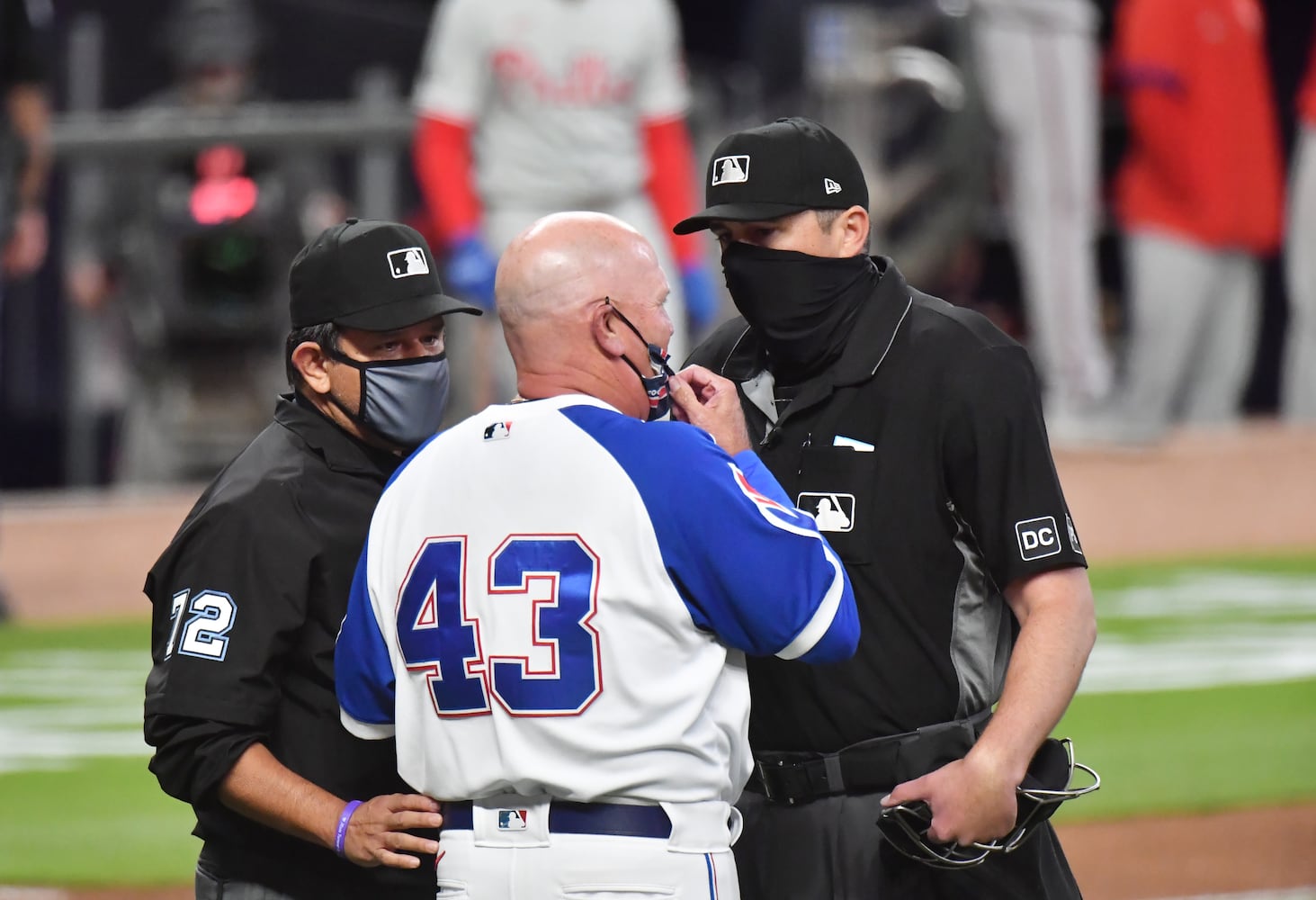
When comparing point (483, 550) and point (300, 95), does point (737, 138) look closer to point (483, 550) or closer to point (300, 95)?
point (483, 550)

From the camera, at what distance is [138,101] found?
12.6 m

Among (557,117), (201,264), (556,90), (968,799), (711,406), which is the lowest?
(201,264)

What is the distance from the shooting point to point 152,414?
10789 millimetres

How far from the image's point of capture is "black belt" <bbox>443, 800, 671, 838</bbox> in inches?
110

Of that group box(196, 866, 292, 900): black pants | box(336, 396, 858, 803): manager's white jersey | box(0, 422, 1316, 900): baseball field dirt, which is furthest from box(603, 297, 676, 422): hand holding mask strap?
box(0, 422, 1316, 900): baseball field dirt

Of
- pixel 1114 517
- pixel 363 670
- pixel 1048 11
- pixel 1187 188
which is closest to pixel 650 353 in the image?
pixel 363 670

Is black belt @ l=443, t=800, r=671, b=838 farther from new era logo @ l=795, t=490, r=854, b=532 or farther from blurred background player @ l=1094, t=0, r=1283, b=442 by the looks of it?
blurred background player @ l=1094, t=0, r=1283, b=442

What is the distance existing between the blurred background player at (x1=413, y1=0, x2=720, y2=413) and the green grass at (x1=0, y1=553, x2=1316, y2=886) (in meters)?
2.30

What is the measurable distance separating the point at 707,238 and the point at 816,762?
26.3ft

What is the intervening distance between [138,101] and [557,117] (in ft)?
18.3

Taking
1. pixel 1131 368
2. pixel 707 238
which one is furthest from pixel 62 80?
pixel 1131 368

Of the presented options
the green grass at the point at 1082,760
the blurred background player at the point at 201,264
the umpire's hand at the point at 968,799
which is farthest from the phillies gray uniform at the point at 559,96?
the umpire's hand at the point at 968,799

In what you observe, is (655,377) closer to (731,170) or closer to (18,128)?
(731,170)

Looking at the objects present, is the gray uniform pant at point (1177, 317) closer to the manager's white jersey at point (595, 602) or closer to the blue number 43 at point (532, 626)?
the manager's white jersey at point (595, 602)
